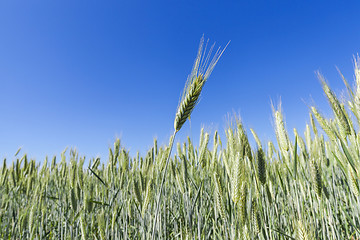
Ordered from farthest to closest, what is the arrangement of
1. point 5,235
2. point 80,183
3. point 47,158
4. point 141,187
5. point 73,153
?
1. point 47,158
2. point 73,153
3. point 5,235
4. point 80,183
5. point 141,187

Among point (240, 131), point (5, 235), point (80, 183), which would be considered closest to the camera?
point (240, 131)

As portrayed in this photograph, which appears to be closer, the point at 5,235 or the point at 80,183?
the point at 80,183

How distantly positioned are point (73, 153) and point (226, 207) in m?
2.31

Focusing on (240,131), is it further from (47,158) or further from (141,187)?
(47,158)

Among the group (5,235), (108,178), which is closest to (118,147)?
(108,178)

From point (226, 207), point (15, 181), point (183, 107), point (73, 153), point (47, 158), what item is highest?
point (47, 158)

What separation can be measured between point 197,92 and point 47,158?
363 cm

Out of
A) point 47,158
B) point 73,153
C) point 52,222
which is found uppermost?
point 47,158

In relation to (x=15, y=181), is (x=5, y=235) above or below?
below

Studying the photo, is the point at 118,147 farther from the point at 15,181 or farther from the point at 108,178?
the point at 15,181

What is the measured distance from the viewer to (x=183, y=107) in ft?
3.18

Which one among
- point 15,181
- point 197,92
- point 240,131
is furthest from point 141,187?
point 15,181

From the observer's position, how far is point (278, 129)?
1.47m

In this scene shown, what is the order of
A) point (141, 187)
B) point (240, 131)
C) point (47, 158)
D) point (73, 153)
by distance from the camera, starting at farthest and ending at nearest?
point (47, 158) → point (73, 153) → point (141, 187) → point (240, 131)
